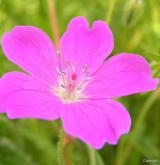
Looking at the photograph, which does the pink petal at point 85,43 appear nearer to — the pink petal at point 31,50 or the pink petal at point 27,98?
the pink petal at point 31,50

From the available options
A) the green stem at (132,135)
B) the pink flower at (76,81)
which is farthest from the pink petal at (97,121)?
the green stem at (132,135)

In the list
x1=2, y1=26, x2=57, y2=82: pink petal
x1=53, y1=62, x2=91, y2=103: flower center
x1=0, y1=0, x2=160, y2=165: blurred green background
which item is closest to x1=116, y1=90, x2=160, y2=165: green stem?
x1=0, y1=0, x2=160, y2=165: blurred green background

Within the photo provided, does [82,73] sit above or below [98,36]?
below

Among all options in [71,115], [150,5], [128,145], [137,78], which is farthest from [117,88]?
[150,5]

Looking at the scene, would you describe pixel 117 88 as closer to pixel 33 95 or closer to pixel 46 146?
pixel 33 95

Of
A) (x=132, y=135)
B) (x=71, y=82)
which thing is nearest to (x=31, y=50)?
(x=71, y=82)

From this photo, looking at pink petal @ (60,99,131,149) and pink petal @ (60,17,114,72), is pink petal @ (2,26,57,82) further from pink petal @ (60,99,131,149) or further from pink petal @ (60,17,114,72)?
pink petal @ (60,99,131,149)
